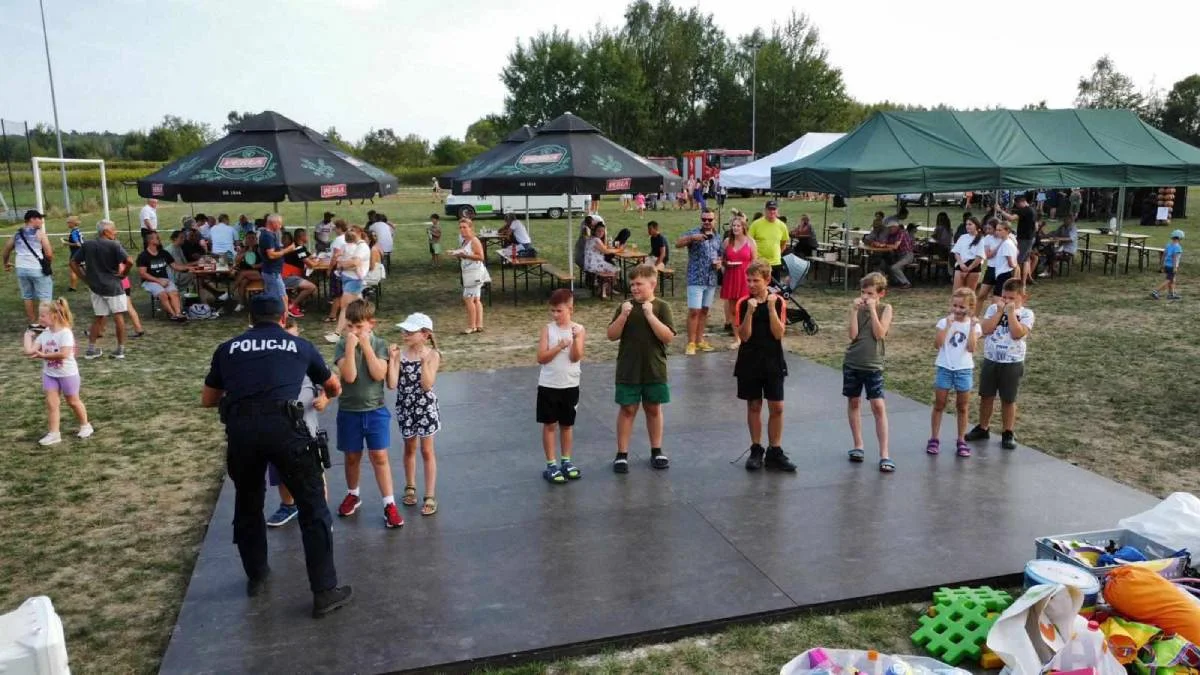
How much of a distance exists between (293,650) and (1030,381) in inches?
315

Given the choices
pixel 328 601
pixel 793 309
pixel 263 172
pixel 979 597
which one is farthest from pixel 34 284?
pixel 979 597

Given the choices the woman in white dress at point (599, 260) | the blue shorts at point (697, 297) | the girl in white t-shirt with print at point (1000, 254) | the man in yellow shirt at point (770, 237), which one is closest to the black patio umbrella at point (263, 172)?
the woman in white dress at point (599, 260)

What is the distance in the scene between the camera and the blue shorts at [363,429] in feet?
17.8

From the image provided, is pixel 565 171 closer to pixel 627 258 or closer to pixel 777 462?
pixel 627 258

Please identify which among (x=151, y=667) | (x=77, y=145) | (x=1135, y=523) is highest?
(x=77, y=145)

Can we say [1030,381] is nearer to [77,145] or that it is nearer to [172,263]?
[172,263]

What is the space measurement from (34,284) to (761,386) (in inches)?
424

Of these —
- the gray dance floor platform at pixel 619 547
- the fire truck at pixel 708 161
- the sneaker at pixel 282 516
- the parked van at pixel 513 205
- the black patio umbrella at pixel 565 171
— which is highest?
the fire truck at pixel 708 161

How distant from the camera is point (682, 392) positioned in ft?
29.2

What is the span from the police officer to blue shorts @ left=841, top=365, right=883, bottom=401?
3826 mm

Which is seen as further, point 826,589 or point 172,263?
point 172,263

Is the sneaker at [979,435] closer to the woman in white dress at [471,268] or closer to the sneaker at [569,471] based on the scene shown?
the sneaker at [569,471]

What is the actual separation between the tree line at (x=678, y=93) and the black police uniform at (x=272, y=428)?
192 feet

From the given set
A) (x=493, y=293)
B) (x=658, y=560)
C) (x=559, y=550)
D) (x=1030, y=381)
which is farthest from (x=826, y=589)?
(x=493, y=293)
